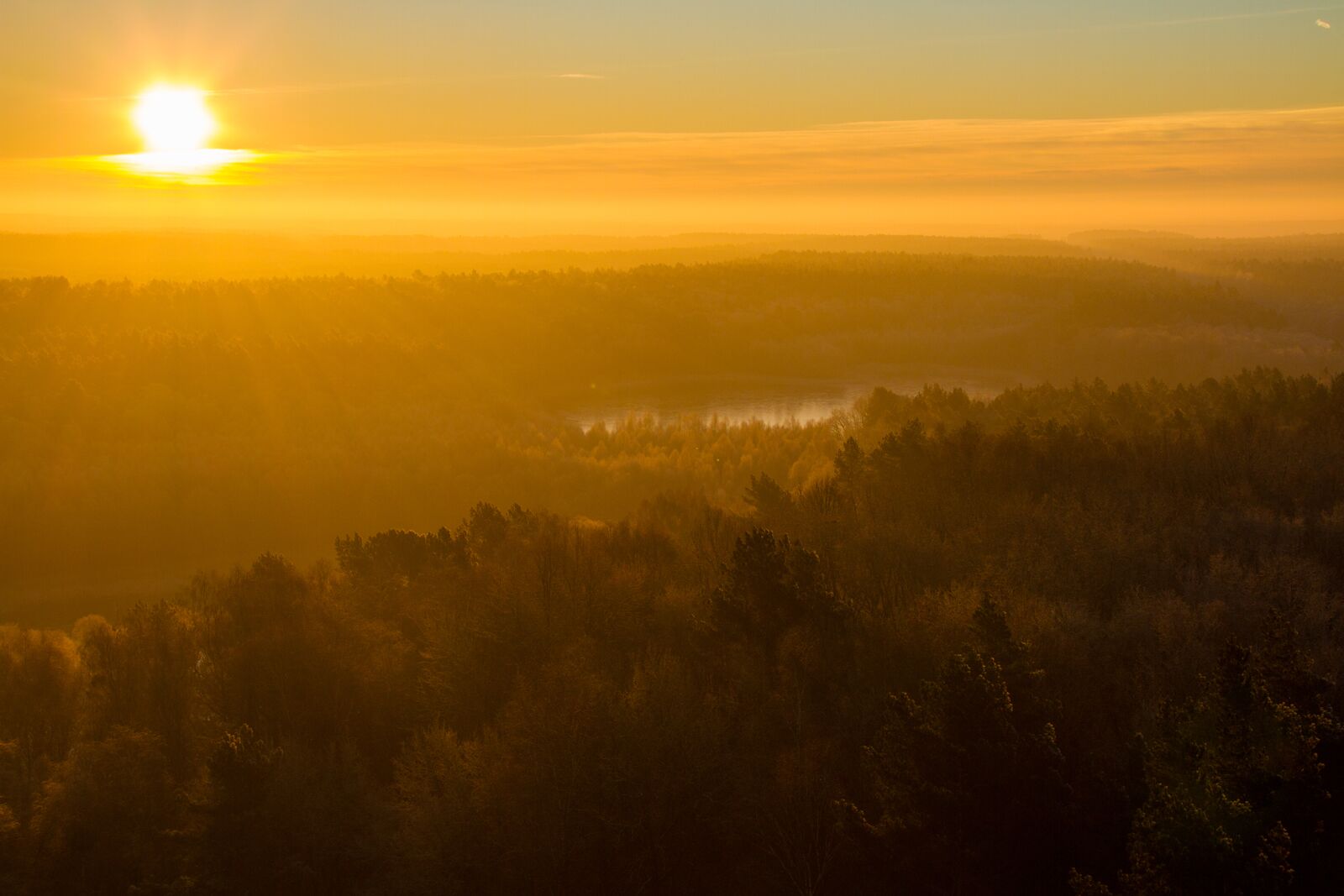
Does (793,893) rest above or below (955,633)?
below

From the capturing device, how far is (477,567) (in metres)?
35.9

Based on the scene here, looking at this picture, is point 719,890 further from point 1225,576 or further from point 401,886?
point 1225,576

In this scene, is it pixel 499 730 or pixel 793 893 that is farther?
pixel 499 730

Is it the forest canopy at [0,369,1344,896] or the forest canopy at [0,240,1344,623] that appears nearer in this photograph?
the forest canopy at [0,369,1344,896]

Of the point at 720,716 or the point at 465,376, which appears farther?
the point at 465,376

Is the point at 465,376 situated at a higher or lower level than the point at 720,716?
higher

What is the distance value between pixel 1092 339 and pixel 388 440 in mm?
99380

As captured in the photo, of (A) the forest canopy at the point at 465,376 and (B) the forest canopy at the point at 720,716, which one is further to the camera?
(A) the forest canopy at the point at 465,376

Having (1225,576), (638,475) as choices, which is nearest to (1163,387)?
(638,475)

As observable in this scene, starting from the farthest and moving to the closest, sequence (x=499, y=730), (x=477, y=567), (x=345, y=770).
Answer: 1. (x=477, y=567)
2. (x=499, y=730)
3. (x=345, y=770)

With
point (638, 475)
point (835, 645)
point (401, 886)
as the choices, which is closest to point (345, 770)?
point (401, 886)

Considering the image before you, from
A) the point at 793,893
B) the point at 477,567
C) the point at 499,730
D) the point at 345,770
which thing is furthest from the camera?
the point at 477,567

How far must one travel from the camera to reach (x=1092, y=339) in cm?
14700

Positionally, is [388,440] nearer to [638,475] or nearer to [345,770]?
[638,475]
